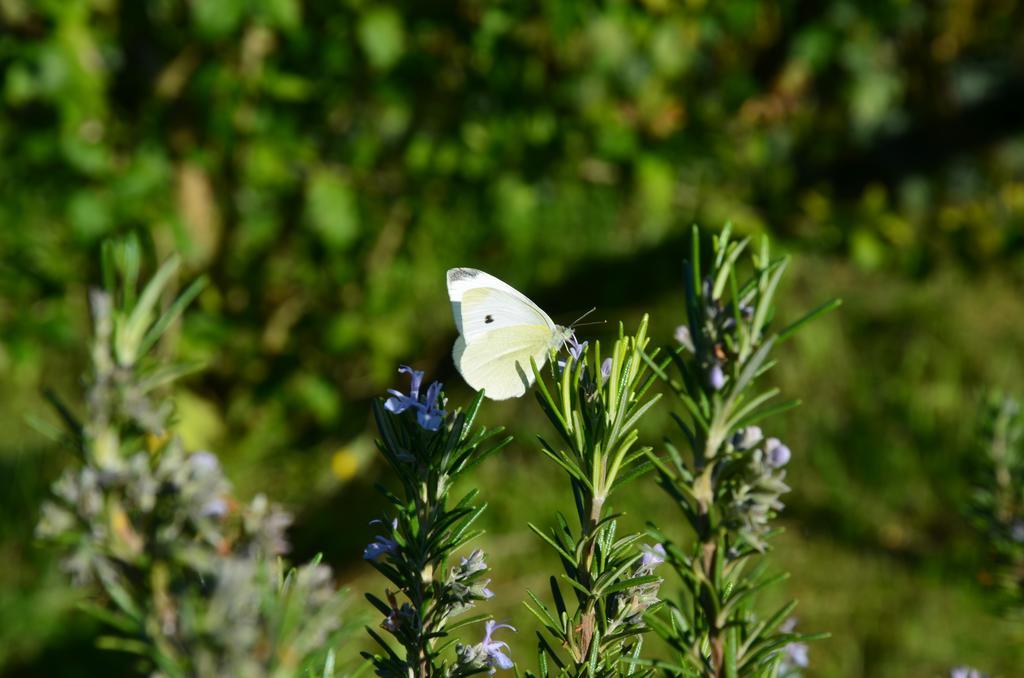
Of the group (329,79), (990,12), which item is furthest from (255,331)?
A: (990,12)

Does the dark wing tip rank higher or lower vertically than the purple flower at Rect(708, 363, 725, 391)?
higher

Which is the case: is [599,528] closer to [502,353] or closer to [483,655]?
[483,655]

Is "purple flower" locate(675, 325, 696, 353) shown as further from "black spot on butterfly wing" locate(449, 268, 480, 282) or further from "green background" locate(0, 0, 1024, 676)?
"green background" locate(0, 0, 1024, 676)

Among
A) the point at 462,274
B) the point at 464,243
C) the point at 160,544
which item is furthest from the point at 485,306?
the point at 464,243

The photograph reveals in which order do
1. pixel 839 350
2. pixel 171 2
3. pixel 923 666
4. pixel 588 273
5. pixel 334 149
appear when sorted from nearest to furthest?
pixel 923 666 → pixel 171 2 → pixel 334 149 → pixel 839 350 → pixel 588 273

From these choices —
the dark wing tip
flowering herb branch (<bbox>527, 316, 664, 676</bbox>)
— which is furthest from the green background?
flowering herb branch (<bbox>527, 316, 664, 676</bbox>)

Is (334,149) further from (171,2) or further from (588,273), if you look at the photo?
(588,273)

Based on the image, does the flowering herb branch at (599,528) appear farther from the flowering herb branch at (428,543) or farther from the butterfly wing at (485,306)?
the butterfly wing at (485,306)
